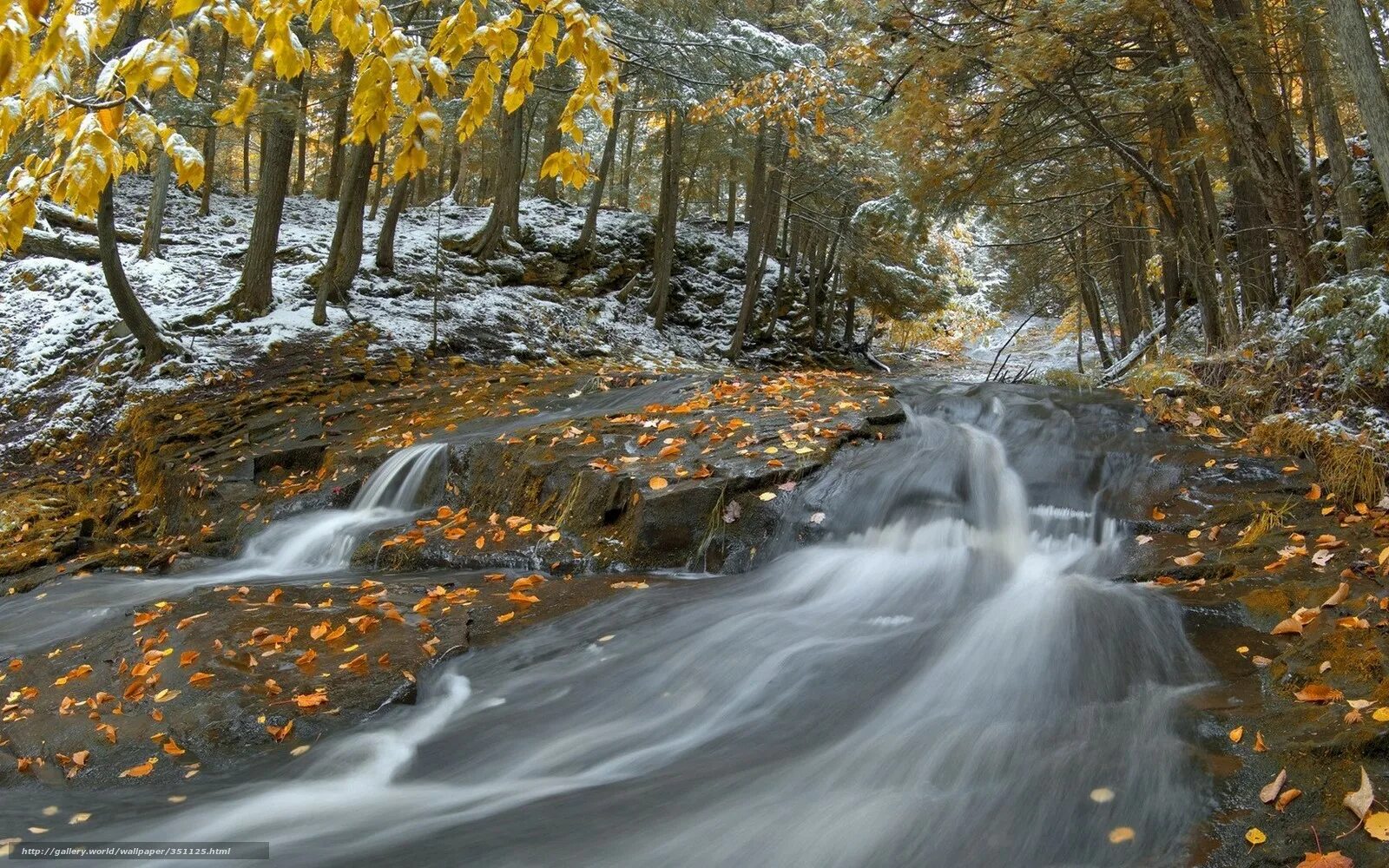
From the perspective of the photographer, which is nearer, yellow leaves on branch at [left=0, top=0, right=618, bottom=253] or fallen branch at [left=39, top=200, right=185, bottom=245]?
yellow leaves on branch at [left=0, top=0, right=618, bottom=253]

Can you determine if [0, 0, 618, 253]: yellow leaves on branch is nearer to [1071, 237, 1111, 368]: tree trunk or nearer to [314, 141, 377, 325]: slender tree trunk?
[314, 141, 377, 325]: slender tree trunk

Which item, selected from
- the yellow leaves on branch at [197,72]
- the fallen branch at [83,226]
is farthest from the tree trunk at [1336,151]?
the fallen branch at [83,226]

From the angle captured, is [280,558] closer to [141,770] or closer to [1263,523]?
[141,770]

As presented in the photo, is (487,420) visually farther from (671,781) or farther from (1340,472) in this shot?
(1340,472)

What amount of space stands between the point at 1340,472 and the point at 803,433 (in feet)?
12.0

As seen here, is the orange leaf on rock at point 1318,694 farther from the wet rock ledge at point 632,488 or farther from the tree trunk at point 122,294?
the tree trunk at point 122,294

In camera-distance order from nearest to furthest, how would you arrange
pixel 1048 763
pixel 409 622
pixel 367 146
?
1. pixel 1048 763
2. pixel 409 622
3. pixel 367 146

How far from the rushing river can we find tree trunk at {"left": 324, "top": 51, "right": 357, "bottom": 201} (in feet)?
16.8

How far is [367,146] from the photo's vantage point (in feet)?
35.9

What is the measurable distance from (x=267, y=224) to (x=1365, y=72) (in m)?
12.5

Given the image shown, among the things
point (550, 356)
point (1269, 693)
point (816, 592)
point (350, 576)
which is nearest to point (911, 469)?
point (816, 592)

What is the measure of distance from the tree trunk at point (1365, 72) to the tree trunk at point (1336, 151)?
4.27 feet

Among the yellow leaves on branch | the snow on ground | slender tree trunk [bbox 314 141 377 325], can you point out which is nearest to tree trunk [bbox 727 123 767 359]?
the snow on ground

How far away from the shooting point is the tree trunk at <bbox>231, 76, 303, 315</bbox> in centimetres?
1138
